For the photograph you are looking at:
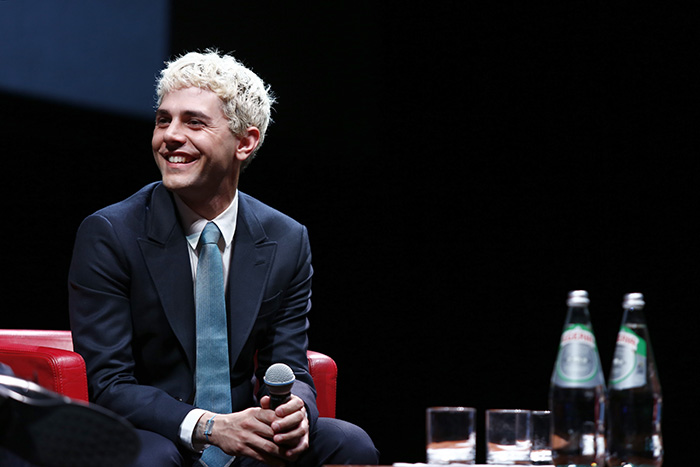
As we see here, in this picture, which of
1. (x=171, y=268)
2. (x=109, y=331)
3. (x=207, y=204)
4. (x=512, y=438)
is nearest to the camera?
(x=512, y=438)

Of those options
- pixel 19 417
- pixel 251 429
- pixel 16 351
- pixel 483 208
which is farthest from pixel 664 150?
pixel 19 417

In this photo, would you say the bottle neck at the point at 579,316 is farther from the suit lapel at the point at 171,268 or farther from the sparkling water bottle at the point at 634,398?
the suit lapel at the point at 171,268

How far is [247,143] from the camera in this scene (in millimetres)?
2170

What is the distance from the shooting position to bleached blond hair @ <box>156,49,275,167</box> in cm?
205

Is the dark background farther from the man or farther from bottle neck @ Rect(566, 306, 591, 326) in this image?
bottle neck @ Rect(566, 306, 591, 326)

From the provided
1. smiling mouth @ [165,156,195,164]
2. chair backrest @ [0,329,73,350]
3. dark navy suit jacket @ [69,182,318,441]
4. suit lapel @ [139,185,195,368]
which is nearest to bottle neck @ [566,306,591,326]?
dark navy suit jacket @ [69,182,318,441]

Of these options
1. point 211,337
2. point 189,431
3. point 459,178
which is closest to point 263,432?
point 189,431

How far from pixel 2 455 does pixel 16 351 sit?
1.32 ft

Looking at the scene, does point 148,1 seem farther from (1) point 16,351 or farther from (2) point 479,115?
(1) point 16,351

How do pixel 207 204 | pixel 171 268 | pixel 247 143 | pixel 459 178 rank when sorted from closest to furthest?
1. pixel 171 268
2. pixel 207 204
3. pixel 247 143
4. pixel 459 178

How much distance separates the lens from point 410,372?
3455 millimetres

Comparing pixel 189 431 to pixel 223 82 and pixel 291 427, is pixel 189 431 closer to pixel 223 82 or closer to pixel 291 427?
pixel 291 427

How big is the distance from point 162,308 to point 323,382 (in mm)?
484

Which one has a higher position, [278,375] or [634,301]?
[634,301]
